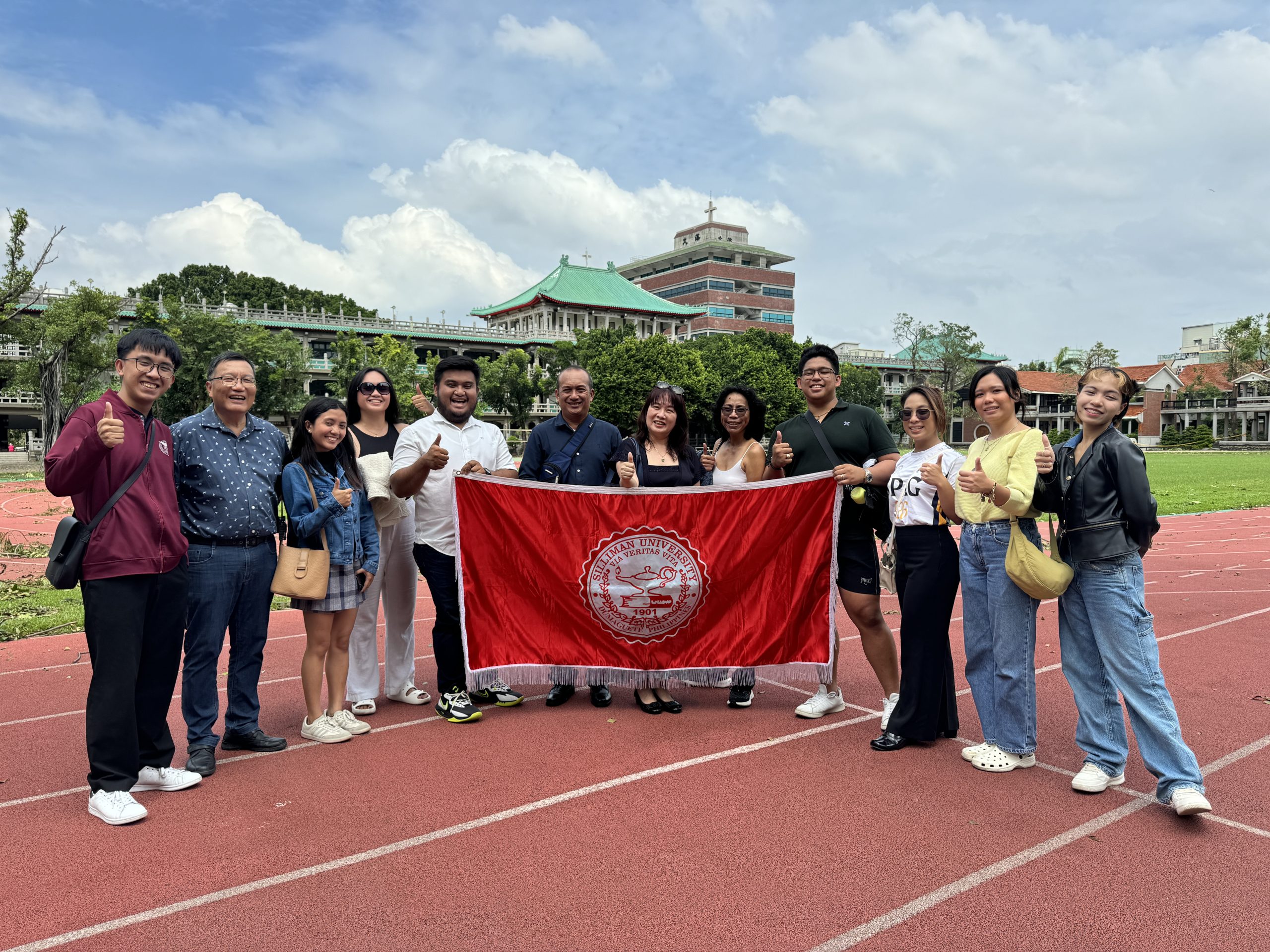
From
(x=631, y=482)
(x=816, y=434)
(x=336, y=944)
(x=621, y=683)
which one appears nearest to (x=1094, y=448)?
(x=816, y=434)

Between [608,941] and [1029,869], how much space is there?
5.46 ft

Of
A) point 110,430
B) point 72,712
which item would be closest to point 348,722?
point 72,712

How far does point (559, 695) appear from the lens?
548 centimetres

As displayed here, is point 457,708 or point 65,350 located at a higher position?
point 65,350

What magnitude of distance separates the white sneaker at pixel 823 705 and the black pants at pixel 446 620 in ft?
6.72

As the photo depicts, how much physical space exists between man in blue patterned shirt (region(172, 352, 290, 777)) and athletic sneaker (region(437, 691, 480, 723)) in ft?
3.30

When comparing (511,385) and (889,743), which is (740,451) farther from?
(511,385)

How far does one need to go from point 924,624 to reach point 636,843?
6.40ft

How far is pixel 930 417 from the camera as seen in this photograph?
4.51m

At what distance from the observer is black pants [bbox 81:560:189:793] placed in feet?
12.5

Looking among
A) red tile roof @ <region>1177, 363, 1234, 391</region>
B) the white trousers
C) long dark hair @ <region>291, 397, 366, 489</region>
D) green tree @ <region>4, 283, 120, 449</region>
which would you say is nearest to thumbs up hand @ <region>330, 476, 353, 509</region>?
long dark hair @ <region>291, 397, 366, 489</region>

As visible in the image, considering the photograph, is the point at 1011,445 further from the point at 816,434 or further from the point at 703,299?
the point at 703,299

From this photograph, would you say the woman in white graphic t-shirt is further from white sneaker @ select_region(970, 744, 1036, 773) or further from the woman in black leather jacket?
the woman in black leather jacket

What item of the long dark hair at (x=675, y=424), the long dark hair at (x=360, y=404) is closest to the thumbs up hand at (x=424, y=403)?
the long dark hair at (x=360, y=404)
